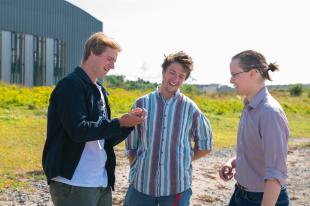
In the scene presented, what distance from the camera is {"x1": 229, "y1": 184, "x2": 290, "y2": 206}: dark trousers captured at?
2.77 meters

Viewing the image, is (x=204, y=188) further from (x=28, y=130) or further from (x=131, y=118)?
(x=28, y=130)

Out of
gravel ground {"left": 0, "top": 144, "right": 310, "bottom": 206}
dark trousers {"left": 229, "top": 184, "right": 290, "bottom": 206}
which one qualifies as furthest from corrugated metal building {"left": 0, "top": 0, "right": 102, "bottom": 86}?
dark trousers {"left": 229, "top": 184, "right": 290, "bottom": 206}

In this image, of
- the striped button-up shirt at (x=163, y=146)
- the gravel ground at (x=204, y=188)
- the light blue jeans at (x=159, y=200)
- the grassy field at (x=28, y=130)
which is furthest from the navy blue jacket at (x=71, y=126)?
the grassy field at (x=28, y=130)

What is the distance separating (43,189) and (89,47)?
166 inches

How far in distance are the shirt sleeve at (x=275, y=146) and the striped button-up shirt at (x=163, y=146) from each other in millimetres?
875

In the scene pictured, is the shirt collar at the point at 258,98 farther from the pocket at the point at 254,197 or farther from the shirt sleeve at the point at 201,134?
the shirt sleeve at the point at 201,134

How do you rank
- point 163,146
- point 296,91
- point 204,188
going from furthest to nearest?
1. point 296,91
2. point 204,188
3. point 163,146

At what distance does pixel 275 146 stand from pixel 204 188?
16.1ft

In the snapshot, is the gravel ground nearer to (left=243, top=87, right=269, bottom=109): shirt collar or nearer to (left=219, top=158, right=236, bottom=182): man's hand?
(left=219, top=158, right=236, bottom=182): man's hand

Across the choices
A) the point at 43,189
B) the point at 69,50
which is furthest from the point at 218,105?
the point at 43,189

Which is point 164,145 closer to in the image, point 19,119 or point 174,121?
point 174,121

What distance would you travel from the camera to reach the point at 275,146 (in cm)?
254

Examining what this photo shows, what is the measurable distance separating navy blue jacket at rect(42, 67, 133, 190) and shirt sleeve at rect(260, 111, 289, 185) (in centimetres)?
A: 81

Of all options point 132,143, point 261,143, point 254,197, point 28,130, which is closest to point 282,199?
point 254,197
